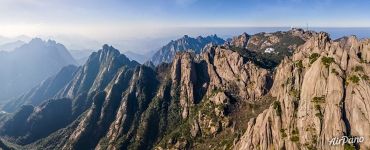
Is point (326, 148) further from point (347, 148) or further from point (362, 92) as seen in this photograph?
point (362, 92)

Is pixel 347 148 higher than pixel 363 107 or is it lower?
lower

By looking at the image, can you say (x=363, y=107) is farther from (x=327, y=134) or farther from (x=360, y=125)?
(x=327, y=134)

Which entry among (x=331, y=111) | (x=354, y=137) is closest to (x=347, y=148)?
(x=354, y=137)

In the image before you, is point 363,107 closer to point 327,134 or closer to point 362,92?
point 362,92

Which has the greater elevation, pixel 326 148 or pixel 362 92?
pixel 362 92

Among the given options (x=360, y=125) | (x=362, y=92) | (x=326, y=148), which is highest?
(x=362, y=92)

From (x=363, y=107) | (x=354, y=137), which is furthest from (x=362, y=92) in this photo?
(x=354, y=137)

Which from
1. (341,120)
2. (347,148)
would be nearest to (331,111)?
(341,120)
